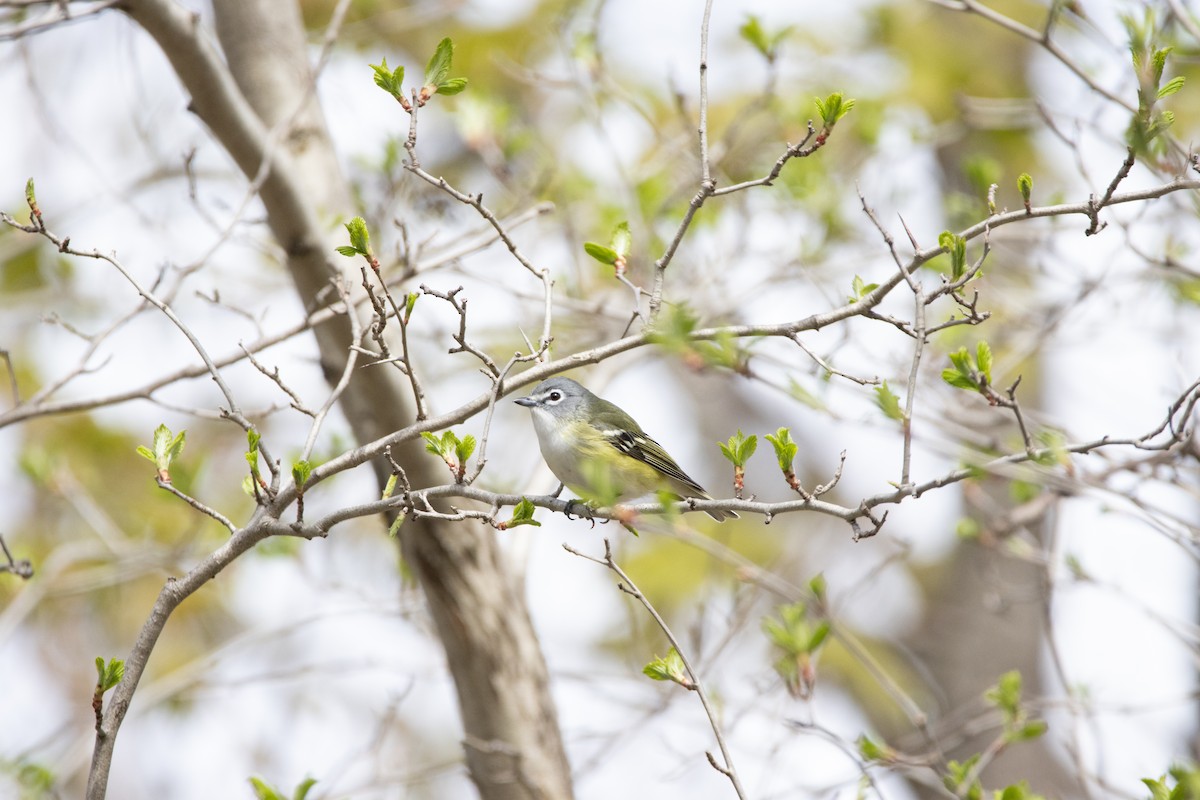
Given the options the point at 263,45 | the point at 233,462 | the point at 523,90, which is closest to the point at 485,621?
the point at 263,45

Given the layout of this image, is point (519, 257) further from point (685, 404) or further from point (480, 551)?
point (685, 404)

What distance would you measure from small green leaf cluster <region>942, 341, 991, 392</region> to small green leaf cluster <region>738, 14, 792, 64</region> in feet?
8.59

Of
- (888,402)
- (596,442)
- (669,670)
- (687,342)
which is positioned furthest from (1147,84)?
(596,442)

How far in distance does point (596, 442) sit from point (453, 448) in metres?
1.68

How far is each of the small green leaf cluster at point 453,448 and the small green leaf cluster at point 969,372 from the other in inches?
49.6

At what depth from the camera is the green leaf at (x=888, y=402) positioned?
10.2 ft

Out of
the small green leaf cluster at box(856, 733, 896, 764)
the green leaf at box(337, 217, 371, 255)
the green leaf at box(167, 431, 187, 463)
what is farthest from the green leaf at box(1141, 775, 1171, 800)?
the green leaf at box(167, 431, 187, 463)

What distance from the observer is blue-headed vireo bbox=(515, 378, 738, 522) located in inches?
168

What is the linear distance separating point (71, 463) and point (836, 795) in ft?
20.0

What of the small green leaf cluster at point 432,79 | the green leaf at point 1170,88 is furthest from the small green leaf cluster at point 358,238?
the green leaf at point 1170,88

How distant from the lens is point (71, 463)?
7707 mm

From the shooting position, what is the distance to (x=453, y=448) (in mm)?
2912

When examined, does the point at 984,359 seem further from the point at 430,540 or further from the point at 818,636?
the point at 430,540

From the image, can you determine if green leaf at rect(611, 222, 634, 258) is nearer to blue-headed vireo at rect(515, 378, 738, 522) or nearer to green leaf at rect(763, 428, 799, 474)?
green leaf at rect(763, 428, 799, 474)
